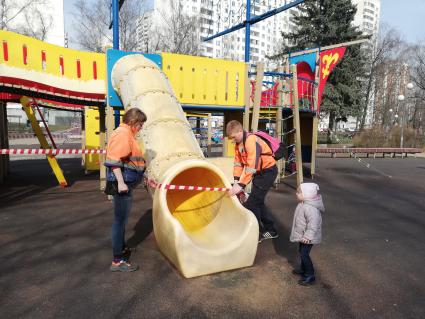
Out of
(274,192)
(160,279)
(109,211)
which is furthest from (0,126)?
(160,279)

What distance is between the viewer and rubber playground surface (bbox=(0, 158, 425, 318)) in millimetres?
3111

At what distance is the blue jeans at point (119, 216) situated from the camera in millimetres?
3688

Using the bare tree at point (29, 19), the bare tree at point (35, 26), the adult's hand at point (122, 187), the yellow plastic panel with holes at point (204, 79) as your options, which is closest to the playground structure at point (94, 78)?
the yellow plastic panel with holes at point (204, 79)

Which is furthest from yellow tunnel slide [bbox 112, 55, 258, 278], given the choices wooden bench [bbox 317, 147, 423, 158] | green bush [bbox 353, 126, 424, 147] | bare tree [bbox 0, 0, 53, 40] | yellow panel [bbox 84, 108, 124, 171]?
bare tree [bbox 0, 0, 53, 40]

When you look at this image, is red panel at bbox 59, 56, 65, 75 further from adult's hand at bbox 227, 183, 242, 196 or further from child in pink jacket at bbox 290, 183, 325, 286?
child in pink jacket at bbox 290, 183, 325, 286

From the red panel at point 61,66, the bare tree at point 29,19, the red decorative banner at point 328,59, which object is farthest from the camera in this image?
the bare tree at point 29,19

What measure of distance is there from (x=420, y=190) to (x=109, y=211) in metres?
8.46

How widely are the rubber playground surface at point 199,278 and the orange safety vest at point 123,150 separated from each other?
127 cm

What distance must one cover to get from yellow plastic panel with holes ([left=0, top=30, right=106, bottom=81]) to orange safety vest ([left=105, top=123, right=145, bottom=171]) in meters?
4.71

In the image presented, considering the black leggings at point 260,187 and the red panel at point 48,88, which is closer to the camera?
the black leggings at point 260,187

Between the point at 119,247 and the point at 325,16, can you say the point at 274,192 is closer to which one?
the point at 119,247

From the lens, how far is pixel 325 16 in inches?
1075

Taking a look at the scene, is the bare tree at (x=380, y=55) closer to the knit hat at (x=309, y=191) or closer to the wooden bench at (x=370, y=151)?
the wooden bench at (x=370, y=151)

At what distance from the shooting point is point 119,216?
12.3 feet
